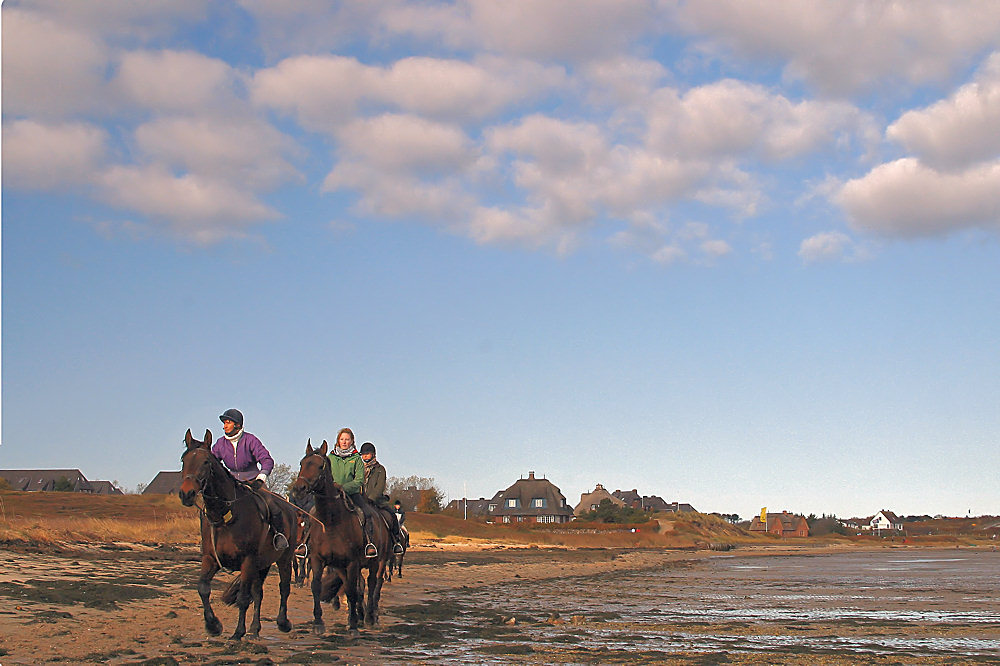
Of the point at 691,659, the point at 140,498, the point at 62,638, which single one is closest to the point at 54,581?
the point at 62,638

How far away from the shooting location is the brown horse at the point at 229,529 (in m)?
11.7

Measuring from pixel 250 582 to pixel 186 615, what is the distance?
3641 mm

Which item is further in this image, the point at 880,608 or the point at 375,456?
the point at 880,608

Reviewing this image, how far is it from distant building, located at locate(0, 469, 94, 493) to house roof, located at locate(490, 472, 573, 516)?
2114 inches

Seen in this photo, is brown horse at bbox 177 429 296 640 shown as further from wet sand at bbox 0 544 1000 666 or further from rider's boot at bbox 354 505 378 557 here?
rider's boot at bbox 354 505 378 557

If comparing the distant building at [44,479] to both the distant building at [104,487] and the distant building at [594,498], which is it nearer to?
the distant building at [104,487]

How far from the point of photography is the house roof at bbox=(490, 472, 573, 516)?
127225 millimetres

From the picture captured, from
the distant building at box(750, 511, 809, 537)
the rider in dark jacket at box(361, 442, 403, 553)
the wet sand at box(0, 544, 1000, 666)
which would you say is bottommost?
the distant building at box(750, 511, 809, 537)

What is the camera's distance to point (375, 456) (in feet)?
55.3

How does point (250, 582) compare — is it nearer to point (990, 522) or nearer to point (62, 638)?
point (62, 638)

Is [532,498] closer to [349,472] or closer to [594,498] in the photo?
[594,498]

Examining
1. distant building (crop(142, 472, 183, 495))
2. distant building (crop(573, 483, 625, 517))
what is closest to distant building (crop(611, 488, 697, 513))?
distant building (crop(573, 483, 625, 517))

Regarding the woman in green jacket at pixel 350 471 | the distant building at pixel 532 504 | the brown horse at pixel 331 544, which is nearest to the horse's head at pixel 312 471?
the brown horse at pixel 331 544

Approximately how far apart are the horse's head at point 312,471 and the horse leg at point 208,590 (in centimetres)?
167
